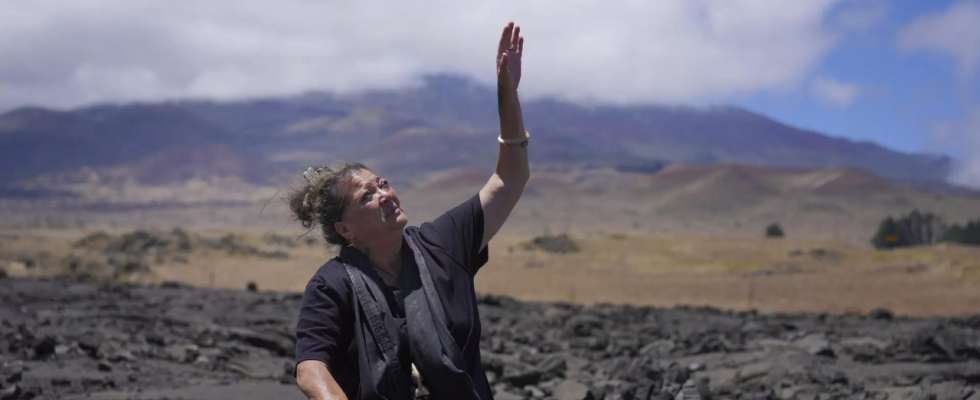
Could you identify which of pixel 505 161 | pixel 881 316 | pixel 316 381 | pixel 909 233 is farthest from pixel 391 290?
pixel 909 233

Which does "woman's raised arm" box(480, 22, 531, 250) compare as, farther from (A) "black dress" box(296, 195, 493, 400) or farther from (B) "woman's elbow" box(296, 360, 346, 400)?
(B) "woman's elbow" box(296, 360, 346, 400)

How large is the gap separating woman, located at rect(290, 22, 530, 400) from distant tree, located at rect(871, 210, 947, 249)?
51.4 meters

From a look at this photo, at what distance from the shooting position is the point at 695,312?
64.7 feet

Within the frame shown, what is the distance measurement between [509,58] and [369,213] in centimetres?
75

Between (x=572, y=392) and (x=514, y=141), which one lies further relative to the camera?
(x=572, y=392)

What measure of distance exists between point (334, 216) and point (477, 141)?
7599 inches

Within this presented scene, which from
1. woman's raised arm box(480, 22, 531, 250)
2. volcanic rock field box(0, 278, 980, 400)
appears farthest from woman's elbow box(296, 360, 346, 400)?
volcanic rock field box(0, 278, 980, 400)

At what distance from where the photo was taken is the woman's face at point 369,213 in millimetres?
3273

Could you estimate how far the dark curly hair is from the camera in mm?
3322

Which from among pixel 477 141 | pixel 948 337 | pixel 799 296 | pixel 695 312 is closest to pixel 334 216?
pixel 948 337

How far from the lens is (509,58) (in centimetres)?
353

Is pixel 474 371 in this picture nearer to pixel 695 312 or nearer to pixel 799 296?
pixel 695 312

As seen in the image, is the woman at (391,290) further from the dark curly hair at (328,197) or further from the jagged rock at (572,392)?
the jagged rock at (572,392)

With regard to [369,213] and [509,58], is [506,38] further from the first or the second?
[369,213]
